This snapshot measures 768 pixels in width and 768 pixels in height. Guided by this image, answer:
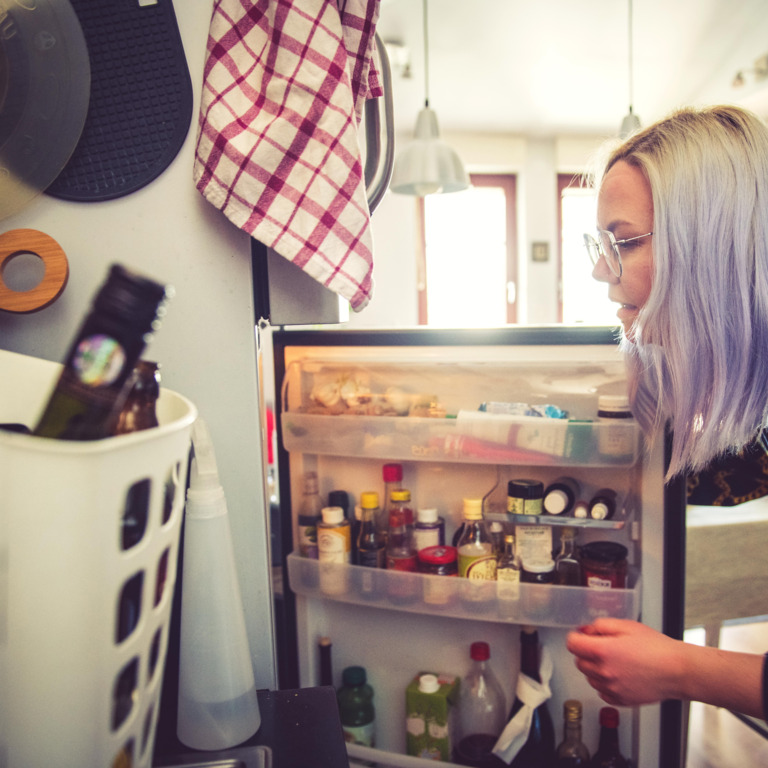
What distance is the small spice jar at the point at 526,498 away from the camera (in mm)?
998

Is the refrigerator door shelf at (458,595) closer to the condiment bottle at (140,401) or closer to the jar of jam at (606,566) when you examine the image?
the jar of jam at (606,566)

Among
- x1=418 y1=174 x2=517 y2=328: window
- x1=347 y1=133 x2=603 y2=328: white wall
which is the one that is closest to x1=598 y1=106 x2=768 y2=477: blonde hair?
x1=347 y1=133 x2=603 y2=328: white wall

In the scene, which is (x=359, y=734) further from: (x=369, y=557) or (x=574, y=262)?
(x=574, y=262)

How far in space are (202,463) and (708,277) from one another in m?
0.72

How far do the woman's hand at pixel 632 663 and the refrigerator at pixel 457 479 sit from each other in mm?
247

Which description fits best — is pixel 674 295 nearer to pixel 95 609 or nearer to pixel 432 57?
pixel 95 609

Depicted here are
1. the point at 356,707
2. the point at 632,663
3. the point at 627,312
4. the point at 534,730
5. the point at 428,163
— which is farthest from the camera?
the point at 428,163

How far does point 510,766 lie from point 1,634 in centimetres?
98

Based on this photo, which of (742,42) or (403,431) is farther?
(742,42)

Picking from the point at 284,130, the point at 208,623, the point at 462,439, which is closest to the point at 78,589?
the point at 208,623

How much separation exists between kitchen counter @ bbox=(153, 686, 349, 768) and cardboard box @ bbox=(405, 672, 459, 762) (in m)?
0.54

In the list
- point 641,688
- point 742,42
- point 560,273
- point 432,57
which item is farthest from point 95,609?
point 560,273

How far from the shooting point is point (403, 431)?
3.44 ft

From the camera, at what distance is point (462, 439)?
1.02 metres
